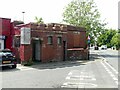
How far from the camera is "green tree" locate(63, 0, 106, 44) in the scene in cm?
5088

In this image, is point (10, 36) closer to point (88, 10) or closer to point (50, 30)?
point (50, 30)

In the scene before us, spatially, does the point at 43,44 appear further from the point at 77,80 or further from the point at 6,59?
the point at 77,80

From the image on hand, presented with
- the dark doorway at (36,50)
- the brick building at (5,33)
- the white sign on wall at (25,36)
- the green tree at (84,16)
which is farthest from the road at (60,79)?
the green tree at (84,16)

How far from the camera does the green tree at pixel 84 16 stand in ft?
167

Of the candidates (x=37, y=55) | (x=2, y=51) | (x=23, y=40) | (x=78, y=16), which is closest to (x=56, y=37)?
(x=37, y=55)

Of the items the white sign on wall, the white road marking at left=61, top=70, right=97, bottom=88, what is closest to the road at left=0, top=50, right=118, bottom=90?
the white road marking at left=61, top=70, right=97, bottom=88

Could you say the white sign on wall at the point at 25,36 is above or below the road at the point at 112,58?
above

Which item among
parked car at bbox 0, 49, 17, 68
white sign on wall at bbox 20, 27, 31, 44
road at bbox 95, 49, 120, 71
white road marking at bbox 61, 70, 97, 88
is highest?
white sign on wall at bbox 20, 27, 31, 44

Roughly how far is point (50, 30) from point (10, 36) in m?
4.49

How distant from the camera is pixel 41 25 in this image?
26859mm

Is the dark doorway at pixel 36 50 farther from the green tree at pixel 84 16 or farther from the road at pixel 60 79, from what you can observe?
the green tree at pixel 84 16

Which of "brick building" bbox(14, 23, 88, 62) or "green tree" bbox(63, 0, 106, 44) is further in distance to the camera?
"green tree" bbox(63, 0, 106, 44)

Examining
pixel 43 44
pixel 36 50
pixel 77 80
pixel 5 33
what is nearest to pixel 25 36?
pixel 43 44

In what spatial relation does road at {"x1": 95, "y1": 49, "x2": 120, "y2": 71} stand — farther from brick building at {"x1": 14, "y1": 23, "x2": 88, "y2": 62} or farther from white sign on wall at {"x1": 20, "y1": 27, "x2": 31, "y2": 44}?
white sign on wall at {"x1": 20, "y1": 27, "x2": 31, "y2": 44}
